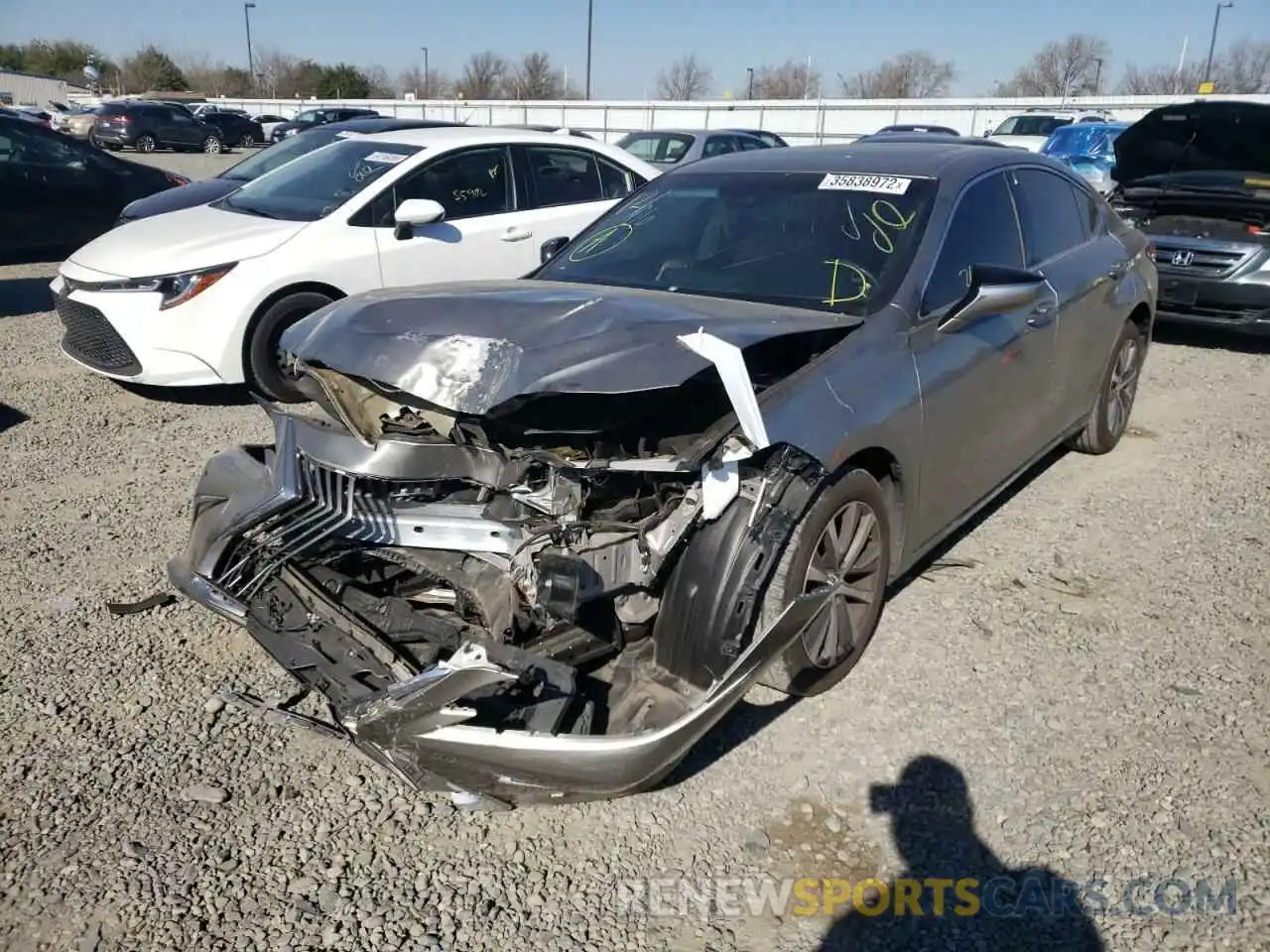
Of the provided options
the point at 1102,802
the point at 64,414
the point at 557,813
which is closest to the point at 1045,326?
the point at 1102,802

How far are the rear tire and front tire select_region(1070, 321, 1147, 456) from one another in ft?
15.3

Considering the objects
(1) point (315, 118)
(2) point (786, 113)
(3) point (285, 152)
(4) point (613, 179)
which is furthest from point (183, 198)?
(2) point (786, 113)

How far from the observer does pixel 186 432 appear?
5680 mm

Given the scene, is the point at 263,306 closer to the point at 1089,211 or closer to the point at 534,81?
the point at 1089,211

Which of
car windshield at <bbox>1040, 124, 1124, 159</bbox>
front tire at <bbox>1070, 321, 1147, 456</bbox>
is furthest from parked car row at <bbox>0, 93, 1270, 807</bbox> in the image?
car windshield at <bbox>1040, 124, 1124, 159</bbox>

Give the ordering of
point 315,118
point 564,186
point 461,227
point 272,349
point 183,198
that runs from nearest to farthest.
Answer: point 272,349 < point 461,227 < point 564,186 < point 183,198 < point 315,118

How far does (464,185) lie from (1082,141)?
14616 mm

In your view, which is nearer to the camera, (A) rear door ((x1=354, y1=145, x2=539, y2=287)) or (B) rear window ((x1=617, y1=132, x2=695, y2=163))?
(A) rear door ((x1=354, y1=145, x2=539, y2=287))

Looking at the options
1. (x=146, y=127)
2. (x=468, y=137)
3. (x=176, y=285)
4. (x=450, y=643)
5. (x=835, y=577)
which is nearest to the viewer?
(x=450, y=643)

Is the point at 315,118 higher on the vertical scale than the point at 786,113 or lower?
lower

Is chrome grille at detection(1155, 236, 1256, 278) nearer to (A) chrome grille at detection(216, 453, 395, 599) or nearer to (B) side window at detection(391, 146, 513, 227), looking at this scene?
(B) side window at detection(391, 146, 513, 227)

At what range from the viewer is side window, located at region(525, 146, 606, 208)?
7.27 meters

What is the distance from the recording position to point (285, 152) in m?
10.1

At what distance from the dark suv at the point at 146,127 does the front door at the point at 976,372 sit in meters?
32.3
